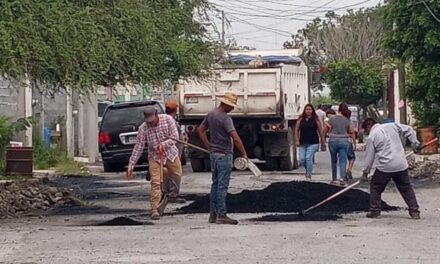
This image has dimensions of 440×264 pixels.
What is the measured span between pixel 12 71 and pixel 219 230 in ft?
11.7

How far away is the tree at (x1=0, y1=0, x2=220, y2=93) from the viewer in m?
15.2

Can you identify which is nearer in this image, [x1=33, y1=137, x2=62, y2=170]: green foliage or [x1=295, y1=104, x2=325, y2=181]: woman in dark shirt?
[x1=295, y1=104, x2=325, y2=181]: woman in dark shirt

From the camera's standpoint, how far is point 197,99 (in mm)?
28016

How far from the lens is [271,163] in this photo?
96.5ft

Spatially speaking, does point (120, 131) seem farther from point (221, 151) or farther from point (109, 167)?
point (221, 151)

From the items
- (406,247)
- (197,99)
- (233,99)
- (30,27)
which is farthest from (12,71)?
(197,99)

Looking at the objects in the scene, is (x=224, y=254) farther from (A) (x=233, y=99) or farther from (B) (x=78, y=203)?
(B) (x=78, y=203)

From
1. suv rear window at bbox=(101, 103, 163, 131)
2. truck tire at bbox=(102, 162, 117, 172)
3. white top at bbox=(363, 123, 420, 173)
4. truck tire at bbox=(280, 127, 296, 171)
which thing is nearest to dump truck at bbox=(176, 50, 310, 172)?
truck tire at bbox=(280, 127, 296, 171)

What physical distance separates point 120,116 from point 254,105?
347 cm

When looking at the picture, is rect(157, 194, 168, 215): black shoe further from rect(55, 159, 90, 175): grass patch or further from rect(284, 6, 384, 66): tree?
rect(284, 6, 384, 66): tree

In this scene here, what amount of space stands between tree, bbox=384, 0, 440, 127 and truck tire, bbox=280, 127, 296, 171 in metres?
4.29

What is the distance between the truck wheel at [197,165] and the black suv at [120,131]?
1661mm

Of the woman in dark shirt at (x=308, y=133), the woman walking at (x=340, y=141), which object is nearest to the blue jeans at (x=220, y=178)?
the woman walking at (x=340, y=141)

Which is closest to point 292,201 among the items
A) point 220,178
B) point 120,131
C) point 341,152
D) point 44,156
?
point 220,178
